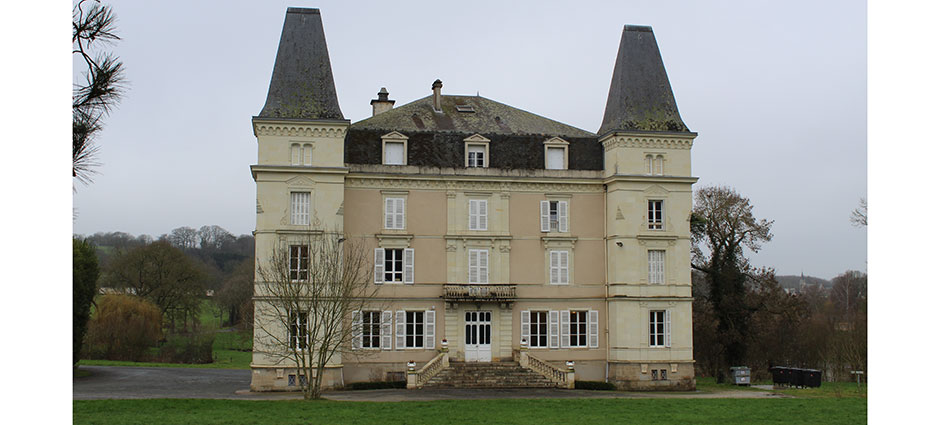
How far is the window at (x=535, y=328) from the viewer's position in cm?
3578

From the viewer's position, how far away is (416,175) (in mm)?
35250

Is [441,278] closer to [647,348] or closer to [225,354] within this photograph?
[647,348]

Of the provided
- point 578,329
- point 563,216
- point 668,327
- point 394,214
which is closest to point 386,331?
point 394,214

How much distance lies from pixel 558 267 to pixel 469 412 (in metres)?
13.9

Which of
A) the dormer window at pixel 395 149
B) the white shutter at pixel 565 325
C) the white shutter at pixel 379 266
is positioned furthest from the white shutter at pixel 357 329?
the white shutter at pixel 565 325

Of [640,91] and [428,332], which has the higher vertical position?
[640,91]

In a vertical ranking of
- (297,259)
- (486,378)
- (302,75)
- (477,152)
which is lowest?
(486,378)

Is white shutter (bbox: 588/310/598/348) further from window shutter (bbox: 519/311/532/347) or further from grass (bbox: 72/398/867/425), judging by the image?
grass (bbox: 72/398/867/425)

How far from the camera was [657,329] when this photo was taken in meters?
35.4

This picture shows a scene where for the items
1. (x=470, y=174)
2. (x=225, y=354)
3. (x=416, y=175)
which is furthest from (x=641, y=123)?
(x=225, y=354)

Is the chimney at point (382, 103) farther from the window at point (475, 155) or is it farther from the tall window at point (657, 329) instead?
the tall window at point (657, 329)

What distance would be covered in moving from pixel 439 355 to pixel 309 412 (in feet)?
38.9

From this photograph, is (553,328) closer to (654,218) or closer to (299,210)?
(654,218)

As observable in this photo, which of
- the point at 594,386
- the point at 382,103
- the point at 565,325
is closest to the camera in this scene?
the point at 594,386
